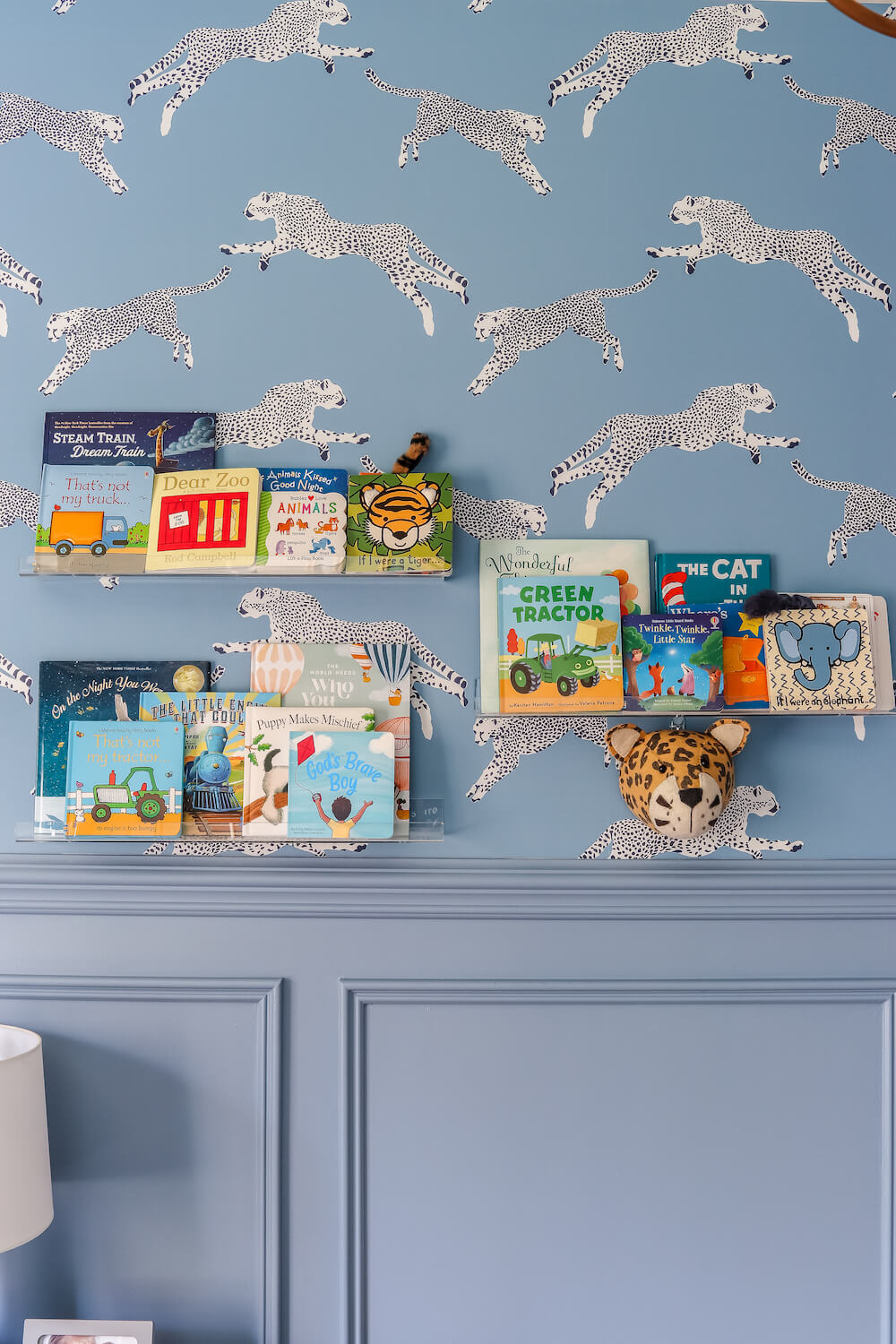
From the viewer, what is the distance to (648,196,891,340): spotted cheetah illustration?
1.47 metres

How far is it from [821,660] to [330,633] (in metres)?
0.79

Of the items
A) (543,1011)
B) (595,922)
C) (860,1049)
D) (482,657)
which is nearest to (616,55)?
(482,657)

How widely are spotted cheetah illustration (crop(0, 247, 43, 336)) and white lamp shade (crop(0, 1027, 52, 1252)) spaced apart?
Answer: 45.7 inches

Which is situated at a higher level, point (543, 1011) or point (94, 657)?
point (94, 657)

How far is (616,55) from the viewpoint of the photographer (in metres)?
1.46

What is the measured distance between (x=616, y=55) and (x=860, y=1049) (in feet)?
5.54

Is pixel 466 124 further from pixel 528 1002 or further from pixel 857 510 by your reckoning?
pixel 528 1002

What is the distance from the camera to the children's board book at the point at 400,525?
1.37 meters

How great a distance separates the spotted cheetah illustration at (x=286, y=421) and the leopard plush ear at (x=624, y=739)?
0.63m

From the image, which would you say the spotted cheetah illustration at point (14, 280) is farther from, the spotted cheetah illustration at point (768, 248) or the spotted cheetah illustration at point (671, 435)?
the spotted cheetah illustration at point (768, 248)

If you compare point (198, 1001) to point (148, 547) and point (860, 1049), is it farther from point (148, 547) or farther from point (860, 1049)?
point (860, 1049)

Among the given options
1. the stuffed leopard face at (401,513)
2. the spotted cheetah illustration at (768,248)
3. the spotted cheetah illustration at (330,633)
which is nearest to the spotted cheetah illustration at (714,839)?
the spotted cheetah illustration at (330,633)

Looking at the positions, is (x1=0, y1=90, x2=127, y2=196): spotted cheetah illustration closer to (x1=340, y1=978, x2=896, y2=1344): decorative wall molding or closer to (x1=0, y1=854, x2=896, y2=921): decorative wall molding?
(x1=0, y1=854, x2=896, y2=921): decorative wall molding

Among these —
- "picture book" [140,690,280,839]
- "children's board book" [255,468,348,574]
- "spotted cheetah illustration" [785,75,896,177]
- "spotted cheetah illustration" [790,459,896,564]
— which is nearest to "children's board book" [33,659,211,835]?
"picture book" [140,690,280,839]
